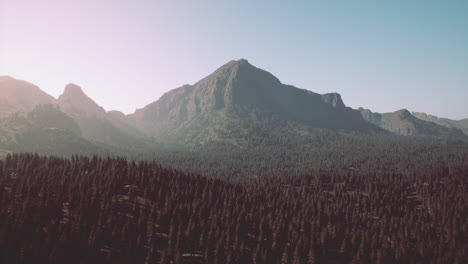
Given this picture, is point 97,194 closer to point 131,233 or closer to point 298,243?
point 131,233

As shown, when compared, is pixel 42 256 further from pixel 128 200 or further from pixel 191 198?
pixel 191 198

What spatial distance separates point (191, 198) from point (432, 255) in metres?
114

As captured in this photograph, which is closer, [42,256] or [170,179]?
[42,256]

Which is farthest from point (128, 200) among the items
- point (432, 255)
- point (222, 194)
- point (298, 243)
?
point (432, 255)

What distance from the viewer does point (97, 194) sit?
14075 centimetres

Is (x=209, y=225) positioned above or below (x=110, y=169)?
below

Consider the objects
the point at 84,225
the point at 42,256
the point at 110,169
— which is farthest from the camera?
the point at 110,169

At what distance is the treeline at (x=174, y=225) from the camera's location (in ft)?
332

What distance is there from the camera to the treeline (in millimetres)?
101213

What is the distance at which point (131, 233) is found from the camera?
114188 millimetres

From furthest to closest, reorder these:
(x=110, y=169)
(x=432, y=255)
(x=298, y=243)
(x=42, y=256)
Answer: (x=110, y=169)
(x=432, y=255)
(x=298, y=243)
(x=42, y=256)

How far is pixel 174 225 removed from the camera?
127312 mm

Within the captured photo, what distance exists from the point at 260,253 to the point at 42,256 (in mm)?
66808

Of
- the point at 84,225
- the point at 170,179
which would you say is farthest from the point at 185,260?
the point at 170,179
